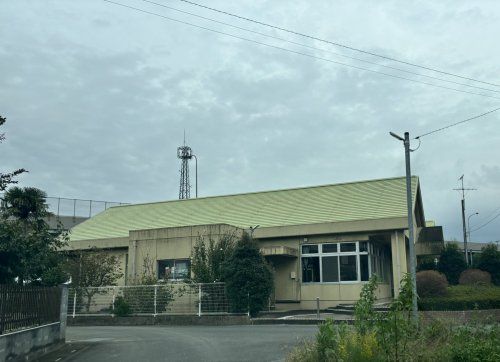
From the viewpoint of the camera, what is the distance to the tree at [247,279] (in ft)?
78.3

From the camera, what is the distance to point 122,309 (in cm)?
2591

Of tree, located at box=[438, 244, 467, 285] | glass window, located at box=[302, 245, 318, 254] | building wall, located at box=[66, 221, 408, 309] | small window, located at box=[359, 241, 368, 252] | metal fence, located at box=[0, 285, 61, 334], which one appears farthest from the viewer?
tree, located at box=[438, 244, 467, 285]

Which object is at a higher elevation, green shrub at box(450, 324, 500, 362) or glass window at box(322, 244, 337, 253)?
glass window at box(322, 244, 337, 253)

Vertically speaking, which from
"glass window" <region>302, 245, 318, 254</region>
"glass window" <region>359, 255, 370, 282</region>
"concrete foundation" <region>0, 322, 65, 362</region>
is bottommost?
"concrete foundation" <region>0, 322, 65, 362</region>

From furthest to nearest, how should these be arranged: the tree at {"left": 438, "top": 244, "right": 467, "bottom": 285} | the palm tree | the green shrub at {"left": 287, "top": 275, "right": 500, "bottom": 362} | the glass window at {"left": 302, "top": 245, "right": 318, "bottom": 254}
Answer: the tree at {"left": 438, "top": 244, "right": 467, "bottom": 285}, the glass window at {"left": 302, "top": 245, "right": 318, "bottom": 254}, the palm tree, the green shrub at {"left": 287, "top": 275, "right": 500, "bottom": 362}

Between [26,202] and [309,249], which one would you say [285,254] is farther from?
[26,202]

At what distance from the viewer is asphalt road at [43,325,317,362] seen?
13789mm

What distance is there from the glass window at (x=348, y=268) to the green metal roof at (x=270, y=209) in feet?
6.78

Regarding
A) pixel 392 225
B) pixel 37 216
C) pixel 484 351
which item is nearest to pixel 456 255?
pixel 392 225

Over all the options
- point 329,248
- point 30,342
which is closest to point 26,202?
point 30,342

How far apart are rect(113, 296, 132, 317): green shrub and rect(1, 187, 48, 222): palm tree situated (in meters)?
5.54

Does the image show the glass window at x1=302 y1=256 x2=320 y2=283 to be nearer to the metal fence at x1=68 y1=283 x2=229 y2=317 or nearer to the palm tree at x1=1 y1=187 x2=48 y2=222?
the metal fence at x1=68 y1=283 x2=229 y2=317

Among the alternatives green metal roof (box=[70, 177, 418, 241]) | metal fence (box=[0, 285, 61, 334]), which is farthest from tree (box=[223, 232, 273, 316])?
metal fence (box=[0, 285, 61, 334])

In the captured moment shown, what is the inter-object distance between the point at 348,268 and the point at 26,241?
16.3 m
